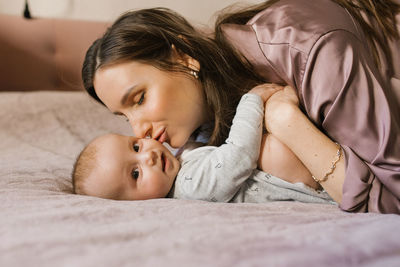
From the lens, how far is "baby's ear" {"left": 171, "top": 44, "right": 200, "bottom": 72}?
119 centimetres

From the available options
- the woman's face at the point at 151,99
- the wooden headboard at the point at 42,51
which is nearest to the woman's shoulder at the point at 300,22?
the woman's face at the point at 151,99

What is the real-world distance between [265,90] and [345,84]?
253mm

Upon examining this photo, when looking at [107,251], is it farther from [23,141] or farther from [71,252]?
[23,141]

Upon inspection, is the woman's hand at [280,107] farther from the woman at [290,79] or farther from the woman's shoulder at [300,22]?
the woman's shoulder at [300,22]

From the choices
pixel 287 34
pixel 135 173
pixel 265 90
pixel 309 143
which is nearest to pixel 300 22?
pixel 287 34

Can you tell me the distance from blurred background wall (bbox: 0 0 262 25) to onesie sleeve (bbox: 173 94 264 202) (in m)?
1.45

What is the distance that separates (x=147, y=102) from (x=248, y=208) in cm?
44

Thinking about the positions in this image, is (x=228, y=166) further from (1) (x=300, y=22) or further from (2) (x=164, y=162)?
(1) (x=300, y=22)

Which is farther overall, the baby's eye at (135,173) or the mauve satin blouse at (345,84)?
the baby's eye at (135,173)

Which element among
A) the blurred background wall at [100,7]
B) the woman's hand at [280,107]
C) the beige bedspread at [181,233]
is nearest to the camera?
the beige bedspread at [181,233]

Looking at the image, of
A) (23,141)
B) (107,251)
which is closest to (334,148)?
(107,251)

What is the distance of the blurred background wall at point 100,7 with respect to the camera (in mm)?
2330

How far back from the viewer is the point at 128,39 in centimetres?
117

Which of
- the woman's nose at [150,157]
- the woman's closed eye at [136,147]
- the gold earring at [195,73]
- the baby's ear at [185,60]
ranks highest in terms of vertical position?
the baby's ear at [185,60]
